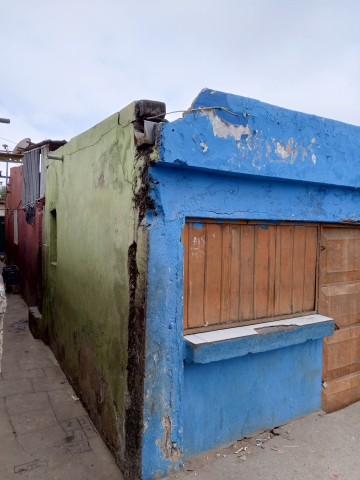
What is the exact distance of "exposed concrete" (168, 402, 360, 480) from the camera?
122 inches

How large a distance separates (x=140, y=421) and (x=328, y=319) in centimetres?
222

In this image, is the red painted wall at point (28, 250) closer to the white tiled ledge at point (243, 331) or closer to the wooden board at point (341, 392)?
the white tiled ledge at point (243, 331)

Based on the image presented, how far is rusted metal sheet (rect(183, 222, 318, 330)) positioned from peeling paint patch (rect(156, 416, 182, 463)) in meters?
0.79

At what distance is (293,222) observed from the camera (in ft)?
12.7

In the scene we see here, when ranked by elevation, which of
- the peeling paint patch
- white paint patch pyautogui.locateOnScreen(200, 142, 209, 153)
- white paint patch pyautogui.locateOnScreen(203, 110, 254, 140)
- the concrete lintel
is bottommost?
the peeling paint patch

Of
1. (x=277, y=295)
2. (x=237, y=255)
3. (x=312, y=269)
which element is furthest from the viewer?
(x=312, y=269)

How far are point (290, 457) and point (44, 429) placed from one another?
2.46m

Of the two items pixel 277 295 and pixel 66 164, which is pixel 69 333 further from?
pixel 277 295

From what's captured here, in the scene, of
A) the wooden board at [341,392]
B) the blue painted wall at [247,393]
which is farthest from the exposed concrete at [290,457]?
the wooden board at [341,392]

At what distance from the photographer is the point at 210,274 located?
3396 millimetres

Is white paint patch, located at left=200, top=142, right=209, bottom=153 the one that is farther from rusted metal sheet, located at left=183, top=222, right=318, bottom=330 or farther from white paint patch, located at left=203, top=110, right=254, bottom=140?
rusted metal sheet, located at left=183, top=222, right=318, bottom=330

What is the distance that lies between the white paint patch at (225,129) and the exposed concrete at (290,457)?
9.16 ft

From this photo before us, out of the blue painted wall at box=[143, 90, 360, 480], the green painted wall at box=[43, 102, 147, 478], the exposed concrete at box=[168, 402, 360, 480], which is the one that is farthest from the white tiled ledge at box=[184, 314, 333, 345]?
the exposed concrete at box=[168, 402, 360, 480]

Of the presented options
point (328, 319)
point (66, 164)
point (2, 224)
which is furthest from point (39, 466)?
point (2, 224)
